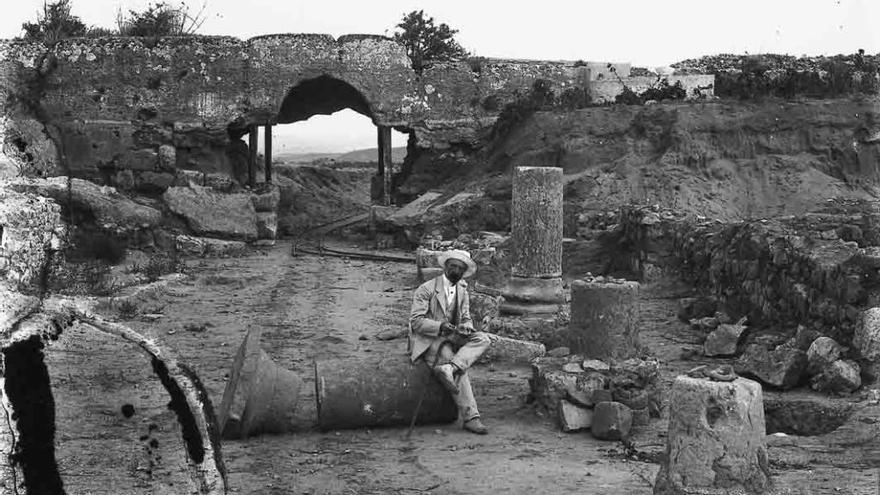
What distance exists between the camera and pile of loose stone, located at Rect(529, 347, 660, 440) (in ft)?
27.7

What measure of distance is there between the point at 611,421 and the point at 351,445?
2129mm

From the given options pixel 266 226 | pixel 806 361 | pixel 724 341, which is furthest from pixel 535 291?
pixel 266 226

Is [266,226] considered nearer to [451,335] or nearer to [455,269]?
[455,269]

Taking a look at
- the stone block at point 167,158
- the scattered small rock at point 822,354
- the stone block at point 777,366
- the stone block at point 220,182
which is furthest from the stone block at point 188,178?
the scattered small rock at point 822,354

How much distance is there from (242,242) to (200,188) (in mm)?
1832

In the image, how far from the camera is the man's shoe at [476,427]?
8.55m

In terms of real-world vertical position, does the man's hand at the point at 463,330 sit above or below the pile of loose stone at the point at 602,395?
above

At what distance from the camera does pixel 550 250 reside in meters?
13.1

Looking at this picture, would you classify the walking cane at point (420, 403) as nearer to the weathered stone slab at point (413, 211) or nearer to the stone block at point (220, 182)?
the weathered stone slab at point (413, 211)

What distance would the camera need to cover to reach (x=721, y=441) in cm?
611

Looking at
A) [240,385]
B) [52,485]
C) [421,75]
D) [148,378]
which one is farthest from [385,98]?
[52,485]

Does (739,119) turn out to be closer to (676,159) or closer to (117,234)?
(676,159)

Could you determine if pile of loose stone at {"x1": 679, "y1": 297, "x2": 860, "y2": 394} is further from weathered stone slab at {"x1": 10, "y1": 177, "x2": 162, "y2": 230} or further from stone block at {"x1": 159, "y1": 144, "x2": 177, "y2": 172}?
stone block at {"x1": 159, "y1": 144, "x2": 177, "y2": 172}

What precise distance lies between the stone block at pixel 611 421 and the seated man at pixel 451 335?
935 millimetres
